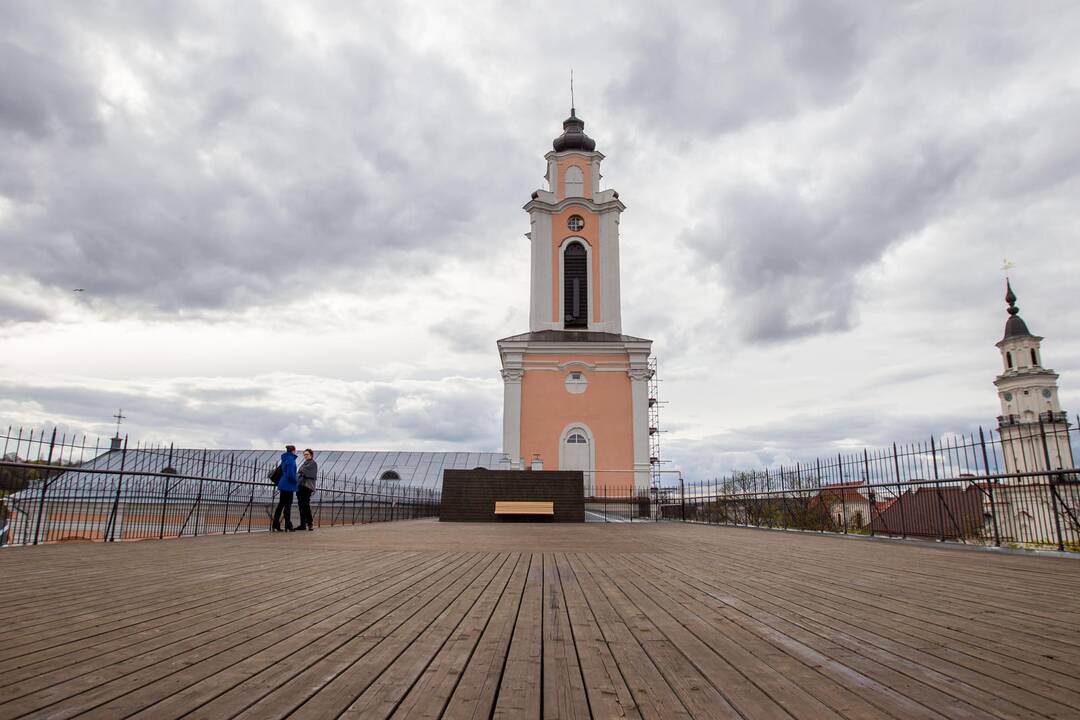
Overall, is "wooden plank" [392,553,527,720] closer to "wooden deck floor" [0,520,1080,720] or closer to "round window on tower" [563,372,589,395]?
"wooden deck floor" [0,520,1080,720]

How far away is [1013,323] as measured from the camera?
50.8 meters

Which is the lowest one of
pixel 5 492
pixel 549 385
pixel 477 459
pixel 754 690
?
pixel 754 690

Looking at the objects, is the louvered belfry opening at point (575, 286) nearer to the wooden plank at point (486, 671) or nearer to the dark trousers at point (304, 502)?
the dark trousers at point (304, 502)

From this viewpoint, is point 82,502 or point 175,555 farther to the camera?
point 82,502

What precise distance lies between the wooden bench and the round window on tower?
13.5 meters

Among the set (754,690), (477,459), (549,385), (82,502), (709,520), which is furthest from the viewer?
(477,459)

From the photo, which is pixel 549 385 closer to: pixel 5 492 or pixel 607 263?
pixel 607 263

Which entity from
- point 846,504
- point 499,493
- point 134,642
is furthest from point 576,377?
point 134,642

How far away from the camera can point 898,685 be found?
2.22m

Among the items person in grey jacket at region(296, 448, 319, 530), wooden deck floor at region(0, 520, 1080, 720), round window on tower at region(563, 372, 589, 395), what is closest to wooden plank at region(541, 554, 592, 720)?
wooden deck floor at region(0, 520, 1080, 720)

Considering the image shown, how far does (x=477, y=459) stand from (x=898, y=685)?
38951mm

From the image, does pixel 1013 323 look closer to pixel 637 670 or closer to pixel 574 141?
pixel 574 141

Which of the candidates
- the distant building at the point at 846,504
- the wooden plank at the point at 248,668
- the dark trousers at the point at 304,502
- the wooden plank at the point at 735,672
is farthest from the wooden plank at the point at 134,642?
the distant building at the point at 846,504

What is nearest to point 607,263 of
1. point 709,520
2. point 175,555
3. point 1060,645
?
point 709,520
